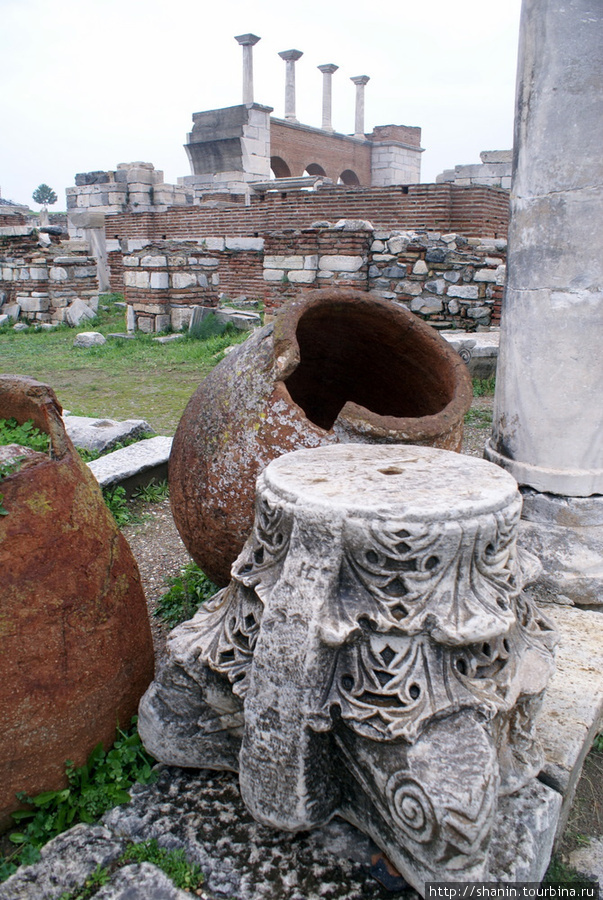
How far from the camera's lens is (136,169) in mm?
18312

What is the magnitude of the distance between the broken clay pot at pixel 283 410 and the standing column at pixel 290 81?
24.6 m

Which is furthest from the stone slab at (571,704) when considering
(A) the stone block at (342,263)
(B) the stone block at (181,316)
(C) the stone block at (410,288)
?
(B) the stone block at (181,316)

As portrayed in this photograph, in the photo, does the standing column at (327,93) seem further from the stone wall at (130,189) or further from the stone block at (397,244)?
the stone block at (397,244)

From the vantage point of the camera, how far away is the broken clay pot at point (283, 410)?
2.13 m

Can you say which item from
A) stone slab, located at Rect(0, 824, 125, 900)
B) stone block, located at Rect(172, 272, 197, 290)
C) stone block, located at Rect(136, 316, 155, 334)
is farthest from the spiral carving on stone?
stone block, located at Rect(136, 316, 155, 334)

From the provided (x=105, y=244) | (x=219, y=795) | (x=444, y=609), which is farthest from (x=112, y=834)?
(x=105, y=244)

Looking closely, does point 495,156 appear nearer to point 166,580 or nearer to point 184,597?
point 166,580

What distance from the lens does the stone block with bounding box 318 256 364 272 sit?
330 inches

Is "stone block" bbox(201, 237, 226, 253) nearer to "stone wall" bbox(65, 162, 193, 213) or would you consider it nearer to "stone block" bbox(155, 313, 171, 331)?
"stone block" bbox(155, 313, 171, 331)

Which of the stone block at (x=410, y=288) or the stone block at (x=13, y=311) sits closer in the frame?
the stone block at (x=410, y=288)

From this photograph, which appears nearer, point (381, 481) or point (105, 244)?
point (381, 481)

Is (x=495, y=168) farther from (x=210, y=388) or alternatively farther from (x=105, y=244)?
(x=210, y=388)

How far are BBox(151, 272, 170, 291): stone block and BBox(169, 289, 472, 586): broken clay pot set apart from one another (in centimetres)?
838

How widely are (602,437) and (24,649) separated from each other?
2.18m
